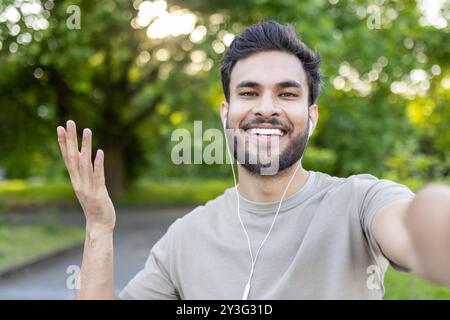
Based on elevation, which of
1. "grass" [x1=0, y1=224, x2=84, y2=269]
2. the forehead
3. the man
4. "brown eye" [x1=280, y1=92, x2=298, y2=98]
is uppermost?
the forehead

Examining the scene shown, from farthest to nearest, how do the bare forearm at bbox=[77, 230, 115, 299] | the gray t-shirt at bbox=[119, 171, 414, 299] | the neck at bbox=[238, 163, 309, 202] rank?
1. the neck at bbox=[238, 163, 309, 202]
2. the bare forearm at bbox=[77, 230, 115, 299]
3. the gray t-shirt at bbox=[119, 171, 414, 299]

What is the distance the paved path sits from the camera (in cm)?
783

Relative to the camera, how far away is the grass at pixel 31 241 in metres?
9.86

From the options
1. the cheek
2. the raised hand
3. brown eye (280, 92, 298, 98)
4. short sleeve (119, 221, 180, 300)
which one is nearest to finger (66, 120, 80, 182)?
the raised hand

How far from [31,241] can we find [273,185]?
1003 cm

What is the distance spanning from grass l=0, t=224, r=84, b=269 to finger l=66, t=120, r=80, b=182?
7646mm

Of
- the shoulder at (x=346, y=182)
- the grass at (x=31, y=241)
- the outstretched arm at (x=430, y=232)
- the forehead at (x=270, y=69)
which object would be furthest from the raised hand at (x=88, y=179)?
the grass at (x=31, y=241)

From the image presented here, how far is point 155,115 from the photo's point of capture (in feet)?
75.8

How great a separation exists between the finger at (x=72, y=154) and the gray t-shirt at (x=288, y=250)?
1.34 ft

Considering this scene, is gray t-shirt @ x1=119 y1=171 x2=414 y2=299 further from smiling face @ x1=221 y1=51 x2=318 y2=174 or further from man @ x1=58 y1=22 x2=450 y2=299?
smiling face @ x1=221 y1=51 x2=318 y2=174

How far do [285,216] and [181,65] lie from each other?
583 inches

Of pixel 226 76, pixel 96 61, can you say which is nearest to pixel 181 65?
pixel 96 61

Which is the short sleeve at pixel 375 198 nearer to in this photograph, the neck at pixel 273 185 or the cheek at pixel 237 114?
the neck at pixel 273 185

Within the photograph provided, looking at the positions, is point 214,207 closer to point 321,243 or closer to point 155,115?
point 321,243
